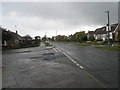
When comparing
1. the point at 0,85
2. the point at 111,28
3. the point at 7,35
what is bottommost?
the point at 0,85

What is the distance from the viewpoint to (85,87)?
5172 mm

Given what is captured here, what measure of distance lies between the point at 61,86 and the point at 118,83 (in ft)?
7.82

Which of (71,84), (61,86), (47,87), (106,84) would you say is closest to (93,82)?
(106,84)

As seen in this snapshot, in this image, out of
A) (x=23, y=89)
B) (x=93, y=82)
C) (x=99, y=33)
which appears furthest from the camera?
(x=99, y=33)

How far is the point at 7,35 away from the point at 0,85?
111ft

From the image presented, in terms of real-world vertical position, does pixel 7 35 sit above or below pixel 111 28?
below

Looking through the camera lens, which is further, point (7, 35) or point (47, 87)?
point (7, 35)

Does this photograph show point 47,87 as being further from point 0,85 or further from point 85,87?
point 0,85

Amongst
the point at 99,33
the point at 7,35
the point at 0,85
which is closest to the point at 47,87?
the point at 0,85

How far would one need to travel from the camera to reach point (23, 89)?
529 centimetres

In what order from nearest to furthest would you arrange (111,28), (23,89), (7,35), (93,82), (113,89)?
(113,89) < (23,89) < (93,82) < (7,35) < (111,28)

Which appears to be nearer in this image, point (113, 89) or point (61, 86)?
point (113, 89)

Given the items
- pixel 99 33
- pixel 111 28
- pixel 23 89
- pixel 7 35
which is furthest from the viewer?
pixel 99 33

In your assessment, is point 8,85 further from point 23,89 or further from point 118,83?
point 118,83
